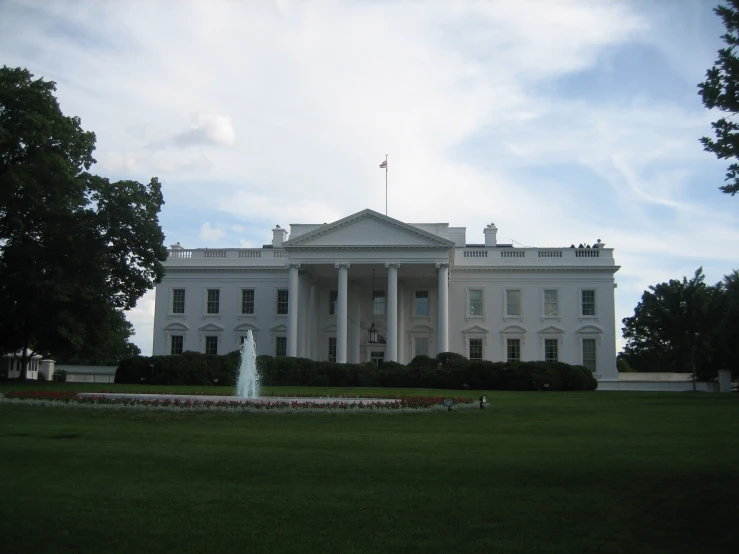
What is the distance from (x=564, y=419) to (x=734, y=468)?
26.1 ft

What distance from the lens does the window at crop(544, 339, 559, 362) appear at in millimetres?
54062

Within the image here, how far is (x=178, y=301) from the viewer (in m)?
57.2

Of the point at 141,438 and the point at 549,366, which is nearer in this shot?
the point at 141,438

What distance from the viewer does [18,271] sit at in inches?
1395

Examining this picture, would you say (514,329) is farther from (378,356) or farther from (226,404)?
(226,404)

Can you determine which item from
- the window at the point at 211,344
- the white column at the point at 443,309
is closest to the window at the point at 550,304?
the white column at the point at 443,309

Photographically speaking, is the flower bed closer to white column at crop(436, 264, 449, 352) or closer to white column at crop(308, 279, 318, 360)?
white column at crop(436, 264, 449, 352)

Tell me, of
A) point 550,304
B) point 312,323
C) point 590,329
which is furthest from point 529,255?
point 312,323

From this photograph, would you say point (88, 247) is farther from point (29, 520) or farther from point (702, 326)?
point (702, 326)

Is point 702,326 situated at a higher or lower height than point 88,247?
lower

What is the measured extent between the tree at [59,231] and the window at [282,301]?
17.0 metres

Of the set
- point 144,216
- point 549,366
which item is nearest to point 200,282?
point 144,216

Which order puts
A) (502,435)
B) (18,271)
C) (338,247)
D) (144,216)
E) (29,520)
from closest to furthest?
1. (29,520)
2. (502,435)
3. (18,271)
4. (144,216)
5. (338,247)

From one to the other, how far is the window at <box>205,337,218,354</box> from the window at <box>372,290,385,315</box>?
40.1 ft
